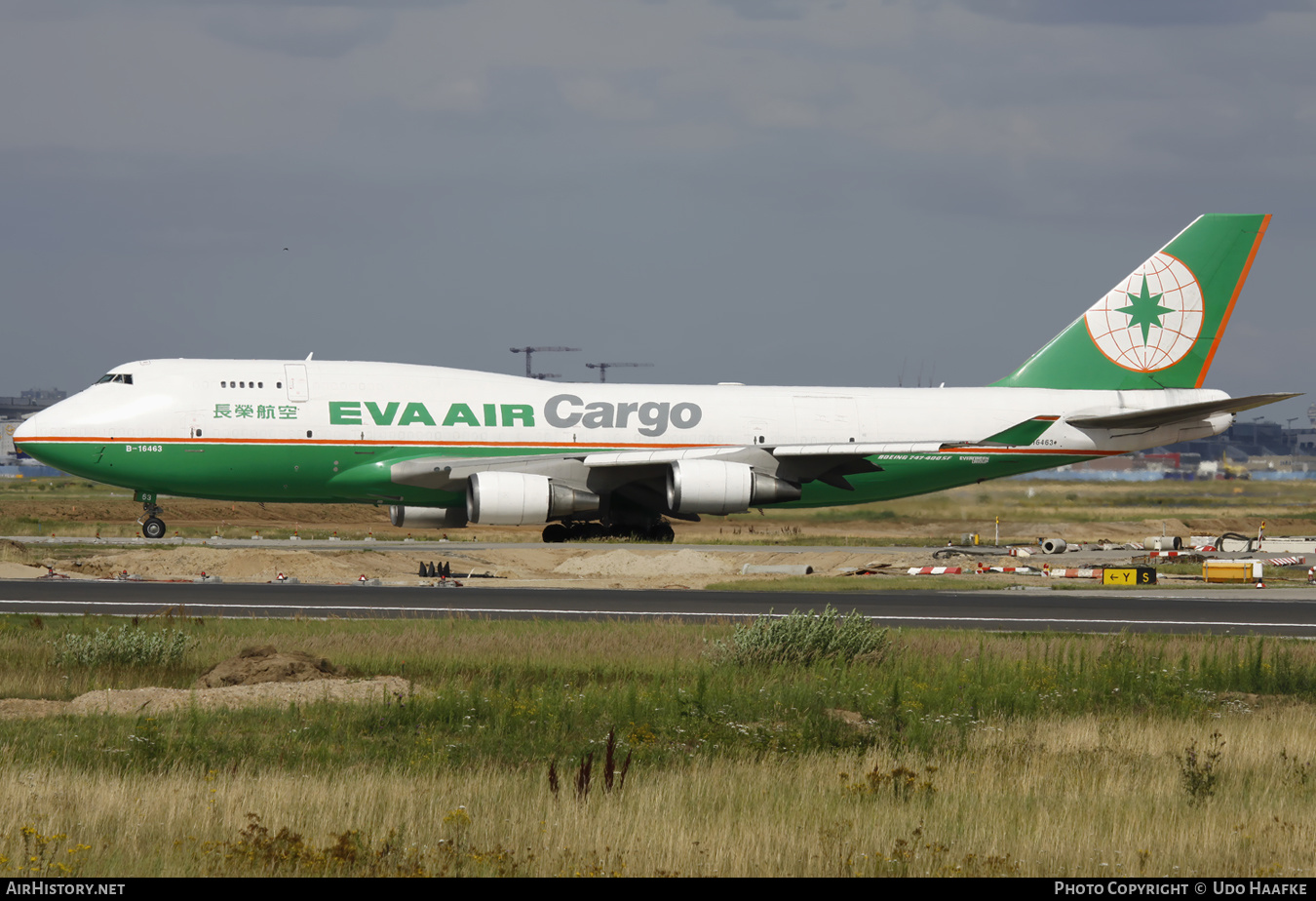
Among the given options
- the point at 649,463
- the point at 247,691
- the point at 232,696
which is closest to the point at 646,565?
the point at 649,463

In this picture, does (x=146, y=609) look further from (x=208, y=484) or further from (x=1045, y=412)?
(x=1045, y=412)

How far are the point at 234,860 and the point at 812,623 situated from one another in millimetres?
10890

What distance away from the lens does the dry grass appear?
331 inches

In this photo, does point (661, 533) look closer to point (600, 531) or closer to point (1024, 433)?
point (600, 531)

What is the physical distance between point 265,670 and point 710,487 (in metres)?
22.2

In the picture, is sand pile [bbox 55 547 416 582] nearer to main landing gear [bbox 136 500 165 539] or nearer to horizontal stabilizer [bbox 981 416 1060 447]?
main landing gear [bbox 136 500 165 539]

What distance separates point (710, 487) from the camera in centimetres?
3688

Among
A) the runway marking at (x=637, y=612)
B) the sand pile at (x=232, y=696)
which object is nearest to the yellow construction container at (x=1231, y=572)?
the runway marking at (x=637, y=612)

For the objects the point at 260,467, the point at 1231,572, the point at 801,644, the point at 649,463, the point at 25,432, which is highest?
the point at 25,432

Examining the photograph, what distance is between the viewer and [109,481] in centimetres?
3759

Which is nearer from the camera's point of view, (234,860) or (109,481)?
(234,860)

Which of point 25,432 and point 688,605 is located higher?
point 25,432
